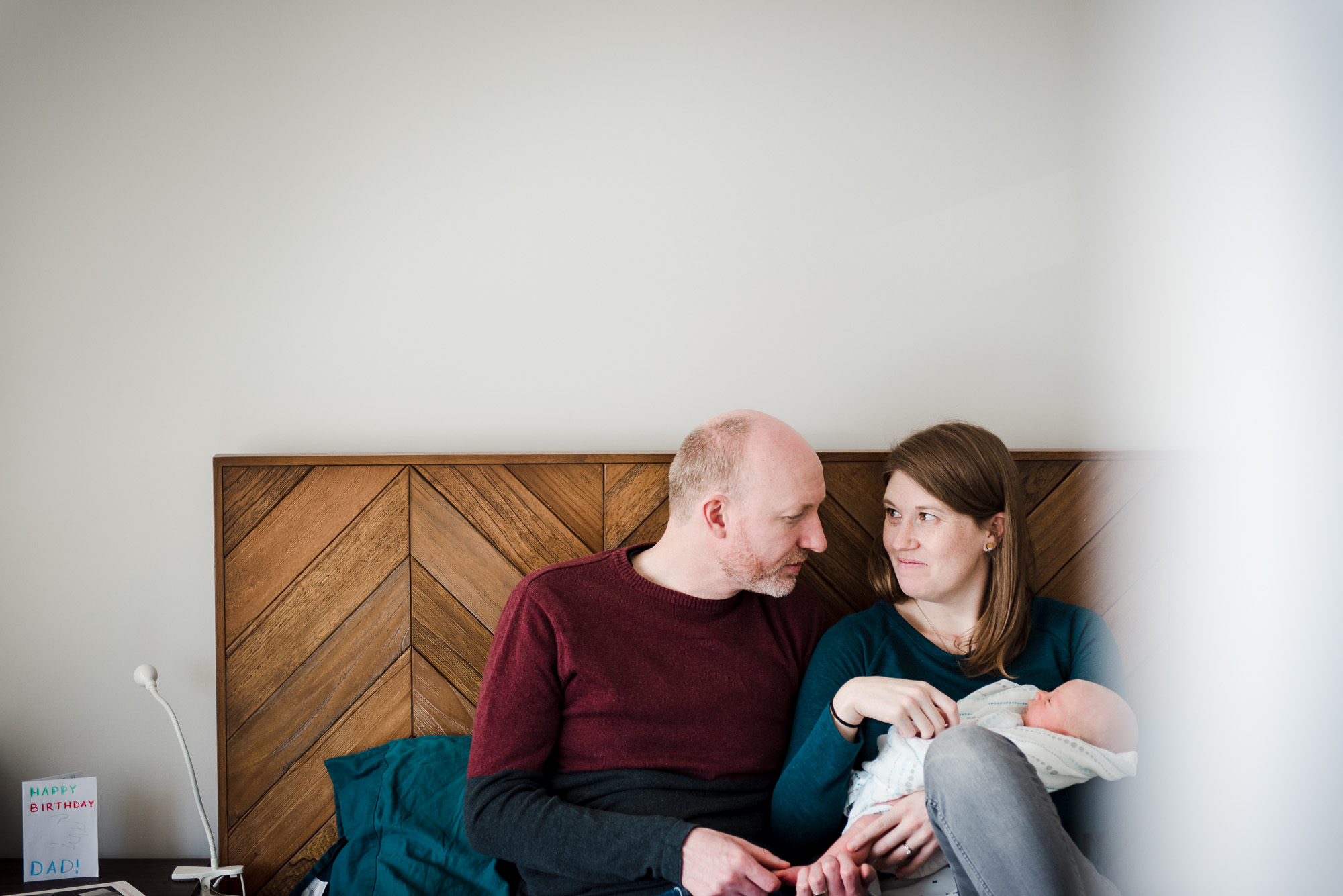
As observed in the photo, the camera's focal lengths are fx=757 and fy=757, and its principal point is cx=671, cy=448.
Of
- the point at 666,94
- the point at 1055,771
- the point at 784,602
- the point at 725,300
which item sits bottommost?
the point at 1055,771

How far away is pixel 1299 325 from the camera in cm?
58

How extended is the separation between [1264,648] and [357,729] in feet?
4.89

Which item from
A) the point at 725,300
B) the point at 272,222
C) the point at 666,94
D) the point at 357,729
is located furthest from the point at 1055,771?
the point at 272,222

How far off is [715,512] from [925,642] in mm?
458

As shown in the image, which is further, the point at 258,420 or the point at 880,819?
the point at 258,420

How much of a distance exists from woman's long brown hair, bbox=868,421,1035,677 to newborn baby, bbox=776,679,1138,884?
0.11 meters

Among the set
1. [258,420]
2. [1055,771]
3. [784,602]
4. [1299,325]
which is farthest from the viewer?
[258,420]

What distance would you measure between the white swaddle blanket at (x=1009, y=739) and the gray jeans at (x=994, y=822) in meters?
0.10

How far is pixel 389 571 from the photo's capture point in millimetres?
1528

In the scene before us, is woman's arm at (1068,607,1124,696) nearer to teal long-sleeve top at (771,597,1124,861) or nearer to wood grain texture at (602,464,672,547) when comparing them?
teal long-sleeve top at (771,597,1124,861)

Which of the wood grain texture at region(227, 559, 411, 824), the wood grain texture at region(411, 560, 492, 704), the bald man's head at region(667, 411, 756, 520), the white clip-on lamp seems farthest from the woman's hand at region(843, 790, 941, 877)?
the white clip-on lamp

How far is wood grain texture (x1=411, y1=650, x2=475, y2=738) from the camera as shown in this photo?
1530 mm

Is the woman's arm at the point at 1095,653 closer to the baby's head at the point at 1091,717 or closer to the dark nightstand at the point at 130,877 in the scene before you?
the baby's head at the point at 1091,717

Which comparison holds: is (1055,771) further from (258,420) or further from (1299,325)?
(258,420)
